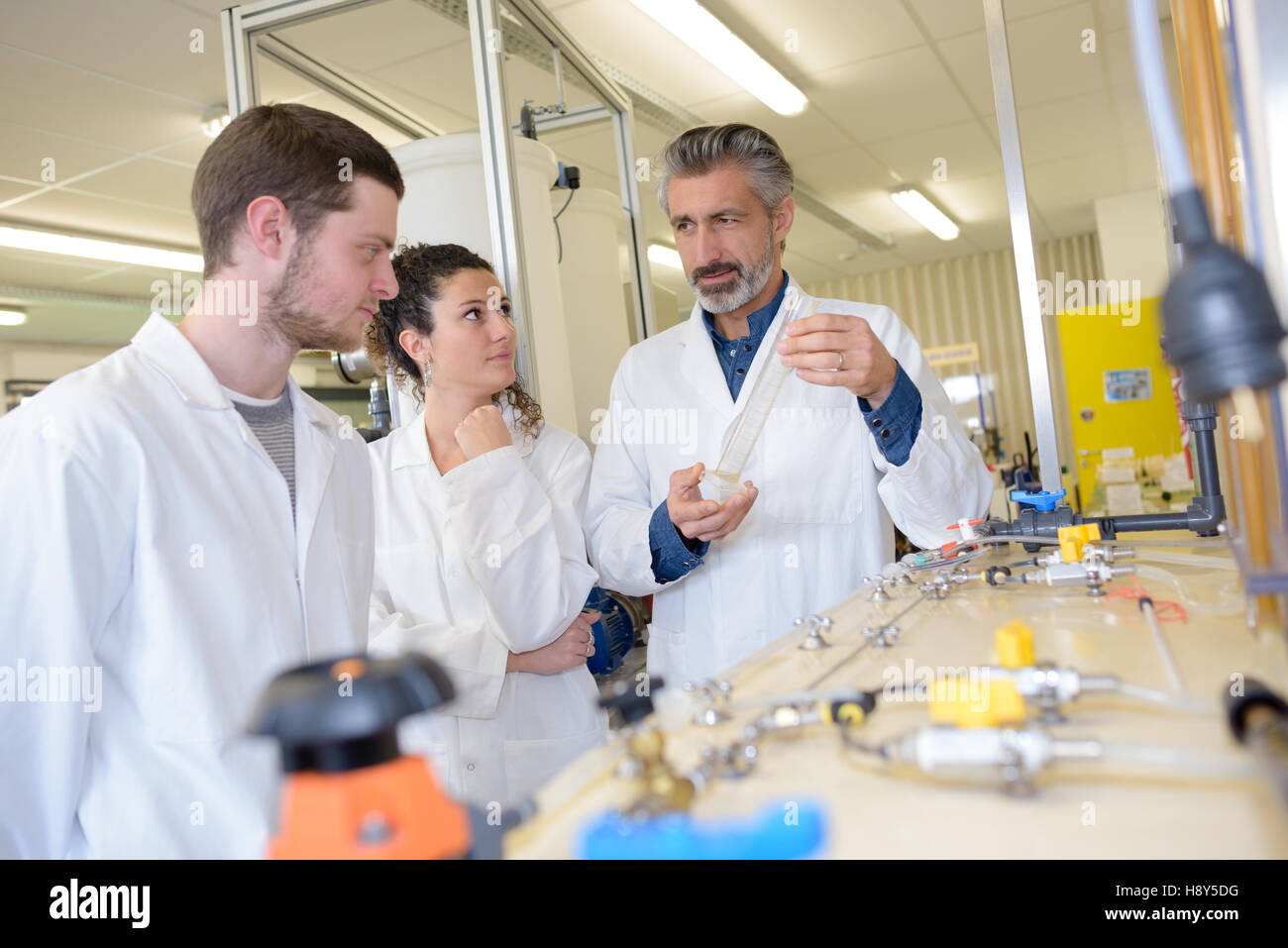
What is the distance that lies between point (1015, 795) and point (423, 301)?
1493 millimetres

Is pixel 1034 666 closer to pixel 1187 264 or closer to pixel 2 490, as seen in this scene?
pixel 1187 264

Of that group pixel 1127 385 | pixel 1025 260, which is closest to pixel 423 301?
pixel 1025 260

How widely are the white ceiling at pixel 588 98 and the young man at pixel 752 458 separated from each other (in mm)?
1953

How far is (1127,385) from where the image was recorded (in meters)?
4.62

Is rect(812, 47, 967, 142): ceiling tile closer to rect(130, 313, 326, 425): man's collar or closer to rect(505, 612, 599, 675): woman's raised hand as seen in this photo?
rect(505, 612, 599, 675): woman's raised hand

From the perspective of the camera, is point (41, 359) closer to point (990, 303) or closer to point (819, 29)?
point (819, 29)

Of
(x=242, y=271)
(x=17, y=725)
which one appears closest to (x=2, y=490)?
Result: (x=17, y=725)

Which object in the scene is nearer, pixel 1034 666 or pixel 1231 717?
pixel 1231 717

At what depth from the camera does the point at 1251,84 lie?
0.57 metres

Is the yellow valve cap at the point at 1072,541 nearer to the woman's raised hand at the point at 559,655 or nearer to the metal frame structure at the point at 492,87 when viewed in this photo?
the woman's raised hand at the point at 559,655

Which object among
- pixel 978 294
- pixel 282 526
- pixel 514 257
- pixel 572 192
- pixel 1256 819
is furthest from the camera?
pixel 978 294

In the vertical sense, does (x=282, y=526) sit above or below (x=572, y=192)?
below

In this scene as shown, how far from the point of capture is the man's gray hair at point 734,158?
5.38ft

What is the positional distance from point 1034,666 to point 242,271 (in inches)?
41.1
